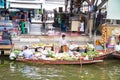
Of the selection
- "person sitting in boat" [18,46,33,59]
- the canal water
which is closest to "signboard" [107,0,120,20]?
the canal water

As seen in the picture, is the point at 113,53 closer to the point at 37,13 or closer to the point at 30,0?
the point at 30,0

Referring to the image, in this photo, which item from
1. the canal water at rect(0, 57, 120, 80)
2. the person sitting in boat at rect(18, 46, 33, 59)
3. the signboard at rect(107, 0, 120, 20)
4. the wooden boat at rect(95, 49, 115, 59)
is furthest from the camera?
the signboard at rect(107, 0, 120, 20)

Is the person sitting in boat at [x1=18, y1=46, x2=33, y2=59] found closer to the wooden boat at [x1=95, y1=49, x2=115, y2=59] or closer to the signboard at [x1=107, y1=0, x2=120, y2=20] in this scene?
the wooden boat at [x1=95, y1=49, x2=115, y2=59]

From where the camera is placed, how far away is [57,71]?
23.0 meters

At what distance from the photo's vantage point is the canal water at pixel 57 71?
2148 cm

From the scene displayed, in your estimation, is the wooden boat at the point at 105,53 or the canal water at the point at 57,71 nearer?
the canal water at the point at 57,71

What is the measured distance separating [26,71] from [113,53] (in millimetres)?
5929

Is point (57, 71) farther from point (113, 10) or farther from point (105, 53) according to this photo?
point (113, 10)

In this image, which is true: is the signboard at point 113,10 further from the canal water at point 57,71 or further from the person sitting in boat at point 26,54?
the person sitting in boat at point 26,54

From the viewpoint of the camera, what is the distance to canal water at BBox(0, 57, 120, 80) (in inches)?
846

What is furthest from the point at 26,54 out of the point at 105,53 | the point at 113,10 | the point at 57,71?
the point at 113,10

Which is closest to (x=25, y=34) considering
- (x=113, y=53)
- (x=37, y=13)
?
(x=113, y=53)

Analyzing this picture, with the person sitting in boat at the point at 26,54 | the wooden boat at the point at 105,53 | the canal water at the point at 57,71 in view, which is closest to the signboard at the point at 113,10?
the wooden boat at the point at 105,53

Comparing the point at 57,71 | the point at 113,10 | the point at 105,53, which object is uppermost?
the point at 113,10
